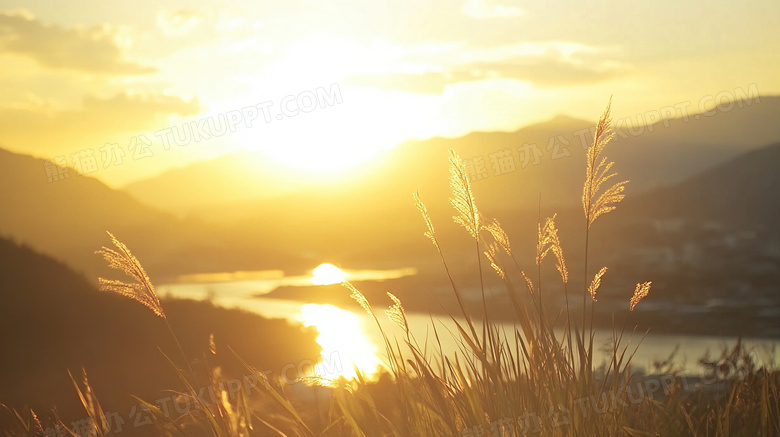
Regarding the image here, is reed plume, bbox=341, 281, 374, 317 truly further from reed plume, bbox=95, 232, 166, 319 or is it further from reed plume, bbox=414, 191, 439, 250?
reed plume, bbox=95, 232, 166, 319

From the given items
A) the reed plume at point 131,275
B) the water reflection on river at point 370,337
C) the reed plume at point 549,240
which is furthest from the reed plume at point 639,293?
the reed plume at point 131,275

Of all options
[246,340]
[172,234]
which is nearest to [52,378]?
[246,340]

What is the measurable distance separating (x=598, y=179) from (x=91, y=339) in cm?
1286

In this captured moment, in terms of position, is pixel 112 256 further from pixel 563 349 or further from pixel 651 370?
pixel 651 370

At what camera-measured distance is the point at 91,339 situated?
13.9 metres

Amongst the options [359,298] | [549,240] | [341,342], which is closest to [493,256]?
[549,240]

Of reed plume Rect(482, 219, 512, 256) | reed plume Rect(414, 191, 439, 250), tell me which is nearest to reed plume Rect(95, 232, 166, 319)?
reed plume Rect(414, 191, 439, 250)

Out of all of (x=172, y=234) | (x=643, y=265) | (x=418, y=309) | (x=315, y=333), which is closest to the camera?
(x=315, y=333)

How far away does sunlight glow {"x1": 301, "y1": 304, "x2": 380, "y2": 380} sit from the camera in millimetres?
3836

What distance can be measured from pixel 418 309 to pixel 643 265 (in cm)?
2280

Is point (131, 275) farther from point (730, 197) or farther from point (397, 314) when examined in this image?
point (730, 197)

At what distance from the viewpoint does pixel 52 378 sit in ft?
32.5

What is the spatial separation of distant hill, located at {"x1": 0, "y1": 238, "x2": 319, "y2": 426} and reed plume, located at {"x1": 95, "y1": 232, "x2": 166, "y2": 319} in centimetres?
366

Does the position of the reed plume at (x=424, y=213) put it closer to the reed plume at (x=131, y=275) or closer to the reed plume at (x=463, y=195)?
the reed plume at (x=463, y=195)
